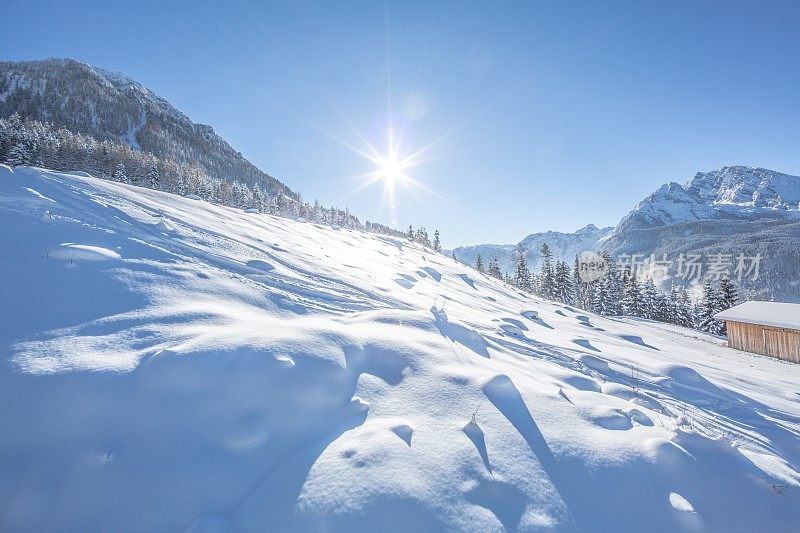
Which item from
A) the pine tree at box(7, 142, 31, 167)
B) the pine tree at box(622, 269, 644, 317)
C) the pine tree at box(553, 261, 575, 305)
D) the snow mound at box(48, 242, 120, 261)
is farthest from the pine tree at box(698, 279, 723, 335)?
the pine tree at box(7, 142, 31, 167)

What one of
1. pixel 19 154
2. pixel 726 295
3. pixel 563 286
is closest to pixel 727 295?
pixel 726 295

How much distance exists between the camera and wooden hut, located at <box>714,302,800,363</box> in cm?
2095

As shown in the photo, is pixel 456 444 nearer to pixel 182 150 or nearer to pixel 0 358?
pixel 0 358

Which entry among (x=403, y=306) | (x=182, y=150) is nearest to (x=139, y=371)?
(x=403, y=306)

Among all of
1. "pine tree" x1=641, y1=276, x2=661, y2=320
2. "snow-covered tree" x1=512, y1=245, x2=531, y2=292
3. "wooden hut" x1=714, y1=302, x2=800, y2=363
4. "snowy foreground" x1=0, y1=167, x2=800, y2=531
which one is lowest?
"snowy foreground" x1=0, y1=167, x2=800, y2=531

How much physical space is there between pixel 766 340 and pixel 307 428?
3231 cm

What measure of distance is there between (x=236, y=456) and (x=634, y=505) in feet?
12.1

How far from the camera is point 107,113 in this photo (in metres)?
116

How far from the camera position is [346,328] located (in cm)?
573

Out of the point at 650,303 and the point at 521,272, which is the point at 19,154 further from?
the point at 650,303

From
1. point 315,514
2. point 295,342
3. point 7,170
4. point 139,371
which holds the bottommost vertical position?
point 315,514

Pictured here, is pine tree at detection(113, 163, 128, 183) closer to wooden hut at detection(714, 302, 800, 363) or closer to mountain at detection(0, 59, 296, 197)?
mountain at detection(0, 59, 296, 197)

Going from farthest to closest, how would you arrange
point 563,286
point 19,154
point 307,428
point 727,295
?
point 563,286, point 19,154, point 727,295, point 307,428

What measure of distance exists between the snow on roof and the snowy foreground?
75.5 feet
